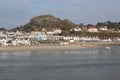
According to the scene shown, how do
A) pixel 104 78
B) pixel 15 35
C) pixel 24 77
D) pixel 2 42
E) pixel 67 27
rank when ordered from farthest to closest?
pixel 67 27
pixel 15 35
pixel 2 42
pixel 24 77
pixel 104 78

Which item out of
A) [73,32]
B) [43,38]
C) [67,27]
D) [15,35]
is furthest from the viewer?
[67,27]

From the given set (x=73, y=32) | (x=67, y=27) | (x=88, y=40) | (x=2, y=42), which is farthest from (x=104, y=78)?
(x=67, y=27)

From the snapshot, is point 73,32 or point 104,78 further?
point 73,32

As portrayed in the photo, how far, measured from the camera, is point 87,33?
18725 cm

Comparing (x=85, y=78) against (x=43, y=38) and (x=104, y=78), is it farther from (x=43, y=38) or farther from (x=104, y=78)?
(x=43, y=38)

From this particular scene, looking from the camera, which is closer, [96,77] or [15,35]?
[96,77]

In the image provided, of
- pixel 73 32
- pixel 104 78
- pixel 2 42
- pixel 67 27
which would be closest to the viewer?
pixel 104 78

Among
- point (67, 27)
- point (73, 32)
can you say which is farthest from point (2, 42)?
point (67, 27)

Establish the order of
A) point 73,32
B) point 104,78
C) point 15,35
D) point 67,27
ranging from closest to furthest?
point 104,78 → point 15,35 → point 73,32 → point 67,27

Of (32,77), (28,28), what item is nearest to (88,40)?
(28,28)

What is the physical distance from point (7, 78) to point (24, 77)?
1266 mm

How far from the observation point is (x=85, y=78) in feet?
85.4

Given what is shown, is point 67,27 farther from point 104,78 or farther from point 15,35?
point 104,78

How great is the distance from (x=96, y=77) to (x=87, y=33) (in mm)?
161447
